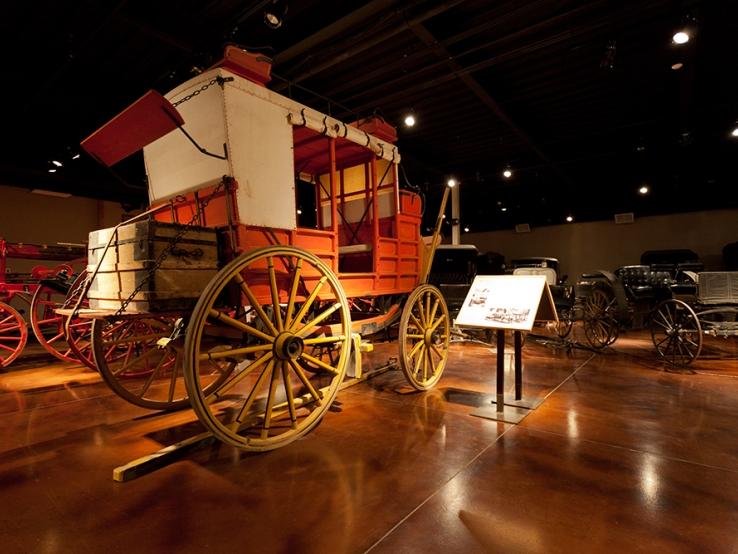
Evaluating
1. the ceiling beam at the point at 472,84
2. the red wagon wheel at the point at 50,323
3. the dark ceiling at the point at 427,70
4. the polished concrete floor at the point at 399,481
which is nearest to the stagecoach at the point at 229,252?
the polished concrete floor at the point at 399,481

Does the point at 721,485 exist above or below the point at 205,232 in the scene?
below

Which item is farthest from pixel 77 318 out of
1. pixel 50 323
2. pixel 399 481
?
pixel 50 323

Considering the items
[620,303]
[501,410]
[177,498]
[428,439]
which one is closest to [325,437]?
[428,439]

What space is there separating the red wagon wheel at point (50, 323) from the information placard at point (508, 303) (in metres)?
3.11

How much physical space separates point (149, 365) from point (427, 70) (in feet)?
17.4

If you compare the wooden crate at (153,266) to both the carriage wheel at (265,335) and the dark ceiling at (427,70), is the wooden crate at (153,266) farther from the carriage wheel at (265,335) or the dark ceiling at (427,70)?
the dark ceiling at (427,70)

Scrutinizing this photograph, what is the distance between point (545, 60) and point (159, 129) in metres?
5.18

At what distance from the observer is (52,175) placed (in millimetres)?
6840

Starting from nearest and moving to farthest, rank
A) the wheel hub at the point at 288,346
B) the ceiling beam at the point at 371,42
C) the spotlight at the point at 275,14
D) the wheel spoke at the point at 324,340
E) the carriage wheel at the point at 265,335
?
the carriage wheel at the point at 265,335, the wheel hub at the point at 288,346, the wheel spoke at the point at 324,340, the spotlight at the point at 275,14, the ceiling beam at the point at 371,42

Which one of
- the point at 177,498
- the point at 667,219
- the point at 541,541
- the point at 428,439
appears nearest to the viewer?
the point at 541,541

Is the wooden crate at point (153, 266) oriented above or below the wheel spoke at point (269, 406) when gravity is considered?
above

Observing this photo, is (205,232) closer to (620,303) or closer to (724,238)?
(620,303)

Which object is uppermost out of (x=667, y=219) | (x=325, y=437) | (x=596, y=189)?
(x=596, y=189)

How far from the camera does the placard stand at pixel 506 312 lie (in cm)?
294
